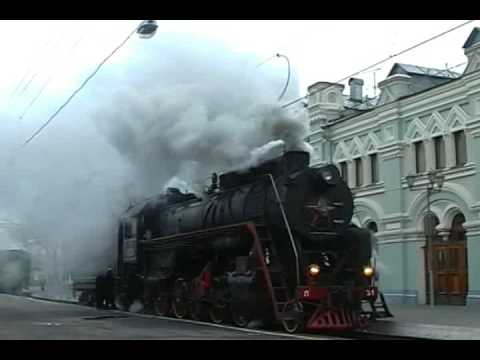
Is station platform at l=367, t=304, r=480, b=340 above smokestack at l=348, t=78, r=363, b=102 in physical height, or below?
below

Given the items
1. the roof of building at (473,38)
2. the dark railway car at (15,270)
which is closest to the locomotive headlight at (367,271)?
the roof of building at (473,38)

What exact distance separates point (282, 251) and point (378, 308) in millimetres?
2824

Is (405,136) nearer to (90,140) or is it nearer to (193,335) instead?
(90,140)

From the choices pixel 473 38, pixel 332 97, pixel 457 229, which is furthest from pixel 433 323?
pixel 332 97

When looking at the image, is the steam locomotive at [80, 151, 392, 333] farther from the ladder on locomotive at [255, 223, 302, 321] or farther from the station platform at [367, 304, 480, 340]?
the station platform at [367, 304, 480, 340]

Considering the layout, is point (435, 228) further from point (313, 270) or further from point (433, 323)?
point (313, 270)

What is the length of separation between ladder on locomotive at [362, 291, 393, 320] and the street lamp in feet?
21.5

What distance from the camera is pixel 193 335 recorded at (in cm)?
1206

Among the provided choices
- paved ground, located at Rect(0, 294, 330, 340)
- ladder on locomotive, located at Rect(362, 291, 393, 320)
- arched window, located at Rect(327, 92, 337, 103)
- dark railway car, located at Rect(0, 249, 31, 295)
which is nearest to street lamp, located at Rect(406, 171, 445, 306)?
arched window, located at Rect(327, 92, 337, 103)

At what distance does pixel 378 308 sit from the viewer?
1516cm

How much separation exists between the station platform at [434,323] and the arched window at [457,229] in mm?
2218

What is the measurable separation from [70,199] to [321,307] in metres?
8.78

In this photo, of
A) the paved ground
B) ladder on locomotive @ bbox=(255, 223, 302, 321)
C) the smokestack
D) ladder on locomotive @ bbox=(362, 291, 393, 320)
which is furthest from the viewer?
the smokestack

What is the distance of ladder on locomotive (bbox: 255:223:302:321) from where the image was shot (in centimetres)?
1295
